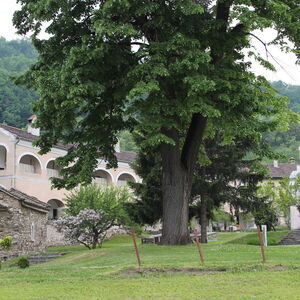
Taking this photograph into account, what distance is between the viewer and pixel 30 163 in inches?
1775

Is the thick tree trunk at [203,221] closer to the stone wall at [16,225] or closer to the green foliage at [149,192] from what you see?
the green foliage at [149,192]

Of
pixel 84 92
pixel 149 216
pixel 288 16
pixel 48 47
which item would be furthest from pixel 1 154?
pixel 288 16

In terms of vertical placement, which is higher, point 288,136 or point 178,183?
point 288,136

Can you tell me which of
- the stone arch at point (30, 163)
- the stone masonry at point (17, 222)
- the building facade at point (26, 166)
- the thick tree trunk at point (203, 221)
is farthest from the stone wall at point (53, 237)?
the thick tree trunk at point (203, 221)

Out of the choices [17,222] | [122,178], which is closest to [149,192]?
[17,222]

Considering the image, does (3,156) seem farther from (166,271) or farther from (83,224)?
(166,271)

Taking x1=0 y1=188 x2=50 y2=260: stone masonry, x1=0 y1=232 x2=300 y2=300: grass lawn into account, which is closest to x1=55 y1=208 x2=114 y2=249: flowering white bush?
x1=0 y1=188 x2=50 y2=260: stone masonry

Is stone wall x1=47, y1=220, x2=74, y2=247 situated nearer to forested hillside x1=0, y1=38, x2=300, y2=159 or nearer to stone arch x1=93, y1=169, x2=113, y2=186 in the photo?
forested hillside x1=0, y1=38, x2=300, y2=159

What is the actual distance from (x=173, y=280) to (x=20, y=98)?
60.2 m

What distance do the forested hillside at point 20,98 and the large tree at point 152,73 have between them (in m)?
18.7

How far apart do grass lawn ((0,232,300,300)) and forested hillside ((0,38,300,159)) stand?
24.2 meters

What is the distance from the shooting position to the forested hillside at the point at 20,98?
66625 millimetres

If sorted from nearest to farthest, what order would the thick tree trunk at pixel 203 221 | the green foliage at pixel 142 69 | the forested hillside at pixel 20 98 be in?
the green foliage at pixel 142 69 < the thick tree trunk at pixel 203 221 < the forested hillside at pixel 20 98

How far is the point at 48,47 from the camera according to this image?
19.3 m
